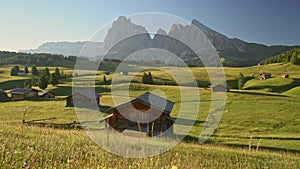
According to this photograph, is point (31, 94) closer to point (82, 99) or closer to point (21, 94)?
point (21, 94)

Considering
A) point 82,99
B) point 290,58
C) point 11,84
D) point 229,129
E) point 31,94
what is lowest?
point 229,129

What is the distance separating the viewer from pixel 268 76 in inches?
4724

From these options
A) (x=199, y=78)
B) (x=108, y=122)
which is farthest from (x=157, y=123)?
(x=199, y=78)

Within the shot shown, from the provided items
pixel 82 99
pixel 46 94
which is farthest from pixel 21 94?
pixel 82 99

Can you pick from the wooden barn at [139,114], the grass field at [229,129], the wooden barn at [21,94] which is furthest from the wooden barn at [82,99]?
the wooden barn at [139,114]

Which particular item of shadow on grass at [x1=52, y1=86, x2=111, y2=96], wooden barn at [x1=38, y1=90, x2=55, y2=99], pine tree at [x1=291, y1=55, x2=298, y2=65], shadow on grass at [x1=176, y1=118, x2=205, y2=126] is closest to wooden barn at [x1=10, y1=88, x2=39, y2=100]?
wooden barn at [x1=38, y1=90, x2=55, y2=99]

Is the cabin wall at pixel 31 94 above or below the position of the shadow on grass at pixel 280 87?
below


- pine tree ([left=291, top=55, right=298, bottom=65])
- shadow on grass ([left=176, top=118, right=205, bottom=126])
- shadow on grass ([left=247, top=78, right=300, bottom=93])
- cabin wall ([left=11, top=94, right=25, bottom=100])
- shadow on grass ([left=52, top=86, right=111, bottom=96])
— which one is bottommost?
shadow on grass ([left=176, top=118, right=205, bottom=126])

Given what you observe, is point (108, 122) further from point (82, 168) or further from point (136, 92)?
point (136, 92)

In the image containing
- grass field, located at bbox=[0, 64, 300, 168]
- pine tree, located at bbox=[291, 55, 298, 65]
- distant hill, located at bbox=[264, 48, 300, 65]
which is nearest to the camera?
grass field, located at bbox=[0, 64, 300, 168]

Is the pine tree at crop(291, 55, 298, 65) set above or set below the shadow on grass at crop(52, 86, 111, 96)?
above

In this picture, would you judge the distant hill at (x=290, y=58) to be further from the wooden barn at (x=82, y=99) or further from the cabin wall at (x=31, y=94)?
the cabin wall at (x=31, y=94)

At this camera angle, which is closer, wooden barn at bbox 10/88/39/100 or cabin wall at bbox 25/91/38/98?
wooden barn at bbox 10/88/39/100

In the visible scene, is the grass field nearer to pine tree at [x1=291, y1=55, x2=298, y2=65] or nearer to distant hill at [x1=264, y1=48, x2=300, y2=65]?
pine tree at [x1=291, y1=55, x2=298, y2=65]
